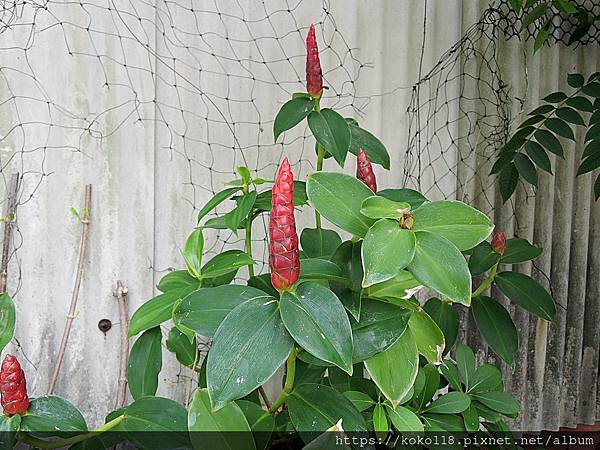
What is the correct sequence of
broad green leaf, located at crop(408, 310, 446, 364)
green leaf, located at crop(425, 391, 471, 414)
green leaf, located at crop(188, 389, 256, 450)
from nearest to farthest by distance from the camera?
1. green leaf, located at crop(188, 389, 256, 450)
2. broad green leaf, located at crop(408, 310, 446, 364)
3. green leaf, located at crop(425, 391, 471, 414)

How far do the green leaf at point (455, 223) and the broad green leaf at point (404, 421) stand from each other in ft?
0.91

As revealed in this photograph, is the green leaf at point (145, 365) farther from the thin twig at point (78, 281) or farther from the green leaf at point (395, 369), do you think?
the thin twig at point (78, 281)

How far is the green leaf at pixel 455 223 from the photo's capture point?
0.65m

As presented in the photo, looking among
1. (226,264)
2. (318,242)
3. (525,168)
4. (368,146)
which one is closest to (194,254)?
(226,264)

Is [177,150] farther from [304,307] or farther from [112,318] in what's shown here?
[304,307]

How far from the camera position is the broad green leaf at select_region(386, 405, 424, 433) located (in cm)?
81

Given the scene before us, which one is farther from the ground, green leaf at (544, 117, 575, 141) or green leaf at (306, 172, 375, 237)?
green leaf at (544, 117, 575, 141)

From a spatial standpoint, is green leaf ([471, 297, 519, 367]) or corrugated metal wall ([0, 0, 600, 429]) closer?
green leaf ([471, 297, 519, 367])

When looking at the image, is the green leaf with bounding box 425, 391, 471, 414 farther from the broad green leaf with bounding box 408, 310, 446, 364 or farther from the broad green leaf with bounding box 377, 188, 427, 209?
the broad green leaf with bounding box 377, 188, 427, 209

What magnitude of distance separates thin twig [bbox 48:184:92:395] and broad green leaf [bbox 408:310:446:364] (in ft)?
3.31

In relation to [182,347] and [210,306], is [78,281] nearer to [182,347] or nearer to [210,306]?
[182,347]

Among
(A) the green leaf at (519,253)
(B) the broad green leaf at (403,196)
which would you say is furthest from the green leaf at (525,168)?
(B) the broad green leaf at (403,196)

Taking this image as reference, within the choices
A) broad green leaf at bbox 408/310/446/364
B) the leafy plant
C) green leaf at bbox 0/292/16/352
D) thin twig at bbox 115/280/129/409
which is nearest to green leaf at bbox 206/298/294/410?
the leafy plant

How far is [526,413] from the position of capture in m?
1.95
